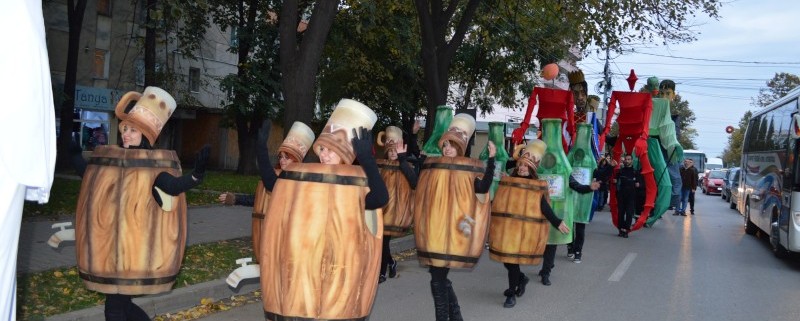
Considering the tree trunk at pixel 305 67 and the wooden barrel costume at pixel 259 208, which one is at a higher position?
the tree trunk at pixel 305 67

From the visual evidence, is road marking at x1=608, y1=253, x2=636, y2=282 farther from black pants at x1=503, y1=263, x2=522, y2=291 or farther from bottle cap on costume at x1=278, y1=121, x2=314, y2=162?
bottle cap on costume at x1=278, y1=121, x2=314, y2=162

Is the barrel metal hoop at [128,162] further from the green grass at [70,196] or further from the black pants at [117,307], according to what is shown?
the green grass at [70,196]

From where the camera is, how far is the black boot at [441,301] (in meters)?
6.43

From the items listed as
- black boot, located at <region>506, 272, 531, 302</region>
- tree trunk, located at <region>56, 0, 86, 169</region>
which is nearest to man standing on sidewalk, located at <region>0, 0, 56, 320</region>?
black boot, located at <region>506, 272, 531, 302</region>

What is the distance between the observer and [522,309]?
327 inches

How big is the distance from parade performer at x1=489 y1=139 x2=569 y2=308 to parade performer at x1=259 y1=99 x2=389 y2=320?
146 inches

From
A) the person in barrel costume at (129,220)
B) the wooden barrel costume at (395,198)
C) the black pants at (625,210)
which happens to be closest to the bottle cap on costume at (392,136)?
the wooden barrel costume at (395,198)

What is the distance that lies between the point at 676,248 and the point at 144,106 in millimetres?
11846

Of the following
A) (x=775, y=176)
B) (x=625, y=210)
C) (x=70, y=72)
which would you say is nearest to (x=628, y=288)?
(x=775, y=176)

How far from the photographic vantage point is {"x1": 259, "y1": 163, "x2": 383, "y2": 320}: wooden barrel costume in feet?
13.8

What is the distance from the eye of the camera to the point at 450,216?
6383 mm

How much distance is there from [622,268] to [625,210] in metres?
5.19

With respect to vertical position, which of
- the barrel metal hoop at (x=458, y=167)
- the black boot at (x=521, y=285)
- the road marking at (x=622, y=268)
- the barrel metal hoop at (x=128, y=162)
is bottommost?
the road marking at (x=622, y=268)

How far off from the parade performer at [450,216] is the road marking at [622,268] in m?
4.69
